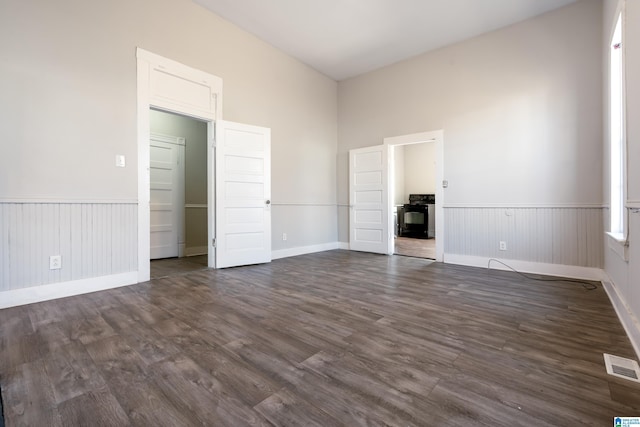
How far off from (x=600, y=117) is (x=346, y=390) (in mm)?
3957

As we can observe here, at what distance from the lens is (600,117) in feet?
10.2

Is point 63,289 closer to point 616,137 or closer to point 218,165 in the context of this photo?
point 218,165

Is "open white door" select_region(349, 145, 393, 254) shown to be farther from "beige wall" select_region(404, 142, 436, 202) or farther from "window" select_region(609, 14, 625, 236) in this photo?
"beige wall" select_region(404, 142, 436, 202)

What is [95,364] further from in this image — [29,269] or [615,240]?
[615,240]

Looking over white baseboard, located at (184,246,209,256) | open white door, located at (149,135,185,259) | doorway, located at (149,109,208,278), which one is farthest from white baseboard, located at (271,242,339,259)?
open white door, located at (149,135,185,259)

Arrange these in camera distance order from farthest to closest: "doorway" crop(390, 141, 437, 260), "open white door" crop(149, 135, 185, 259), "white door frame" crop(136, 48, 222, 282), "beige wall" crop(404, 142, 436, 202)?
"beige wall" crop(404, 142, 436, 202)
"doorway" crop(390, 141, 437, 260)
"open white door" crop(149, 135, 185, 259)
"white door frame" crop(136, 48, 222, 282)

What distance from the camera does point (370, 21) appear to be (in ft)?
12.0

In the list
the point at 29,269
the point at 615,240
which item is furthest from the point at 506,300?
the point at 29,269

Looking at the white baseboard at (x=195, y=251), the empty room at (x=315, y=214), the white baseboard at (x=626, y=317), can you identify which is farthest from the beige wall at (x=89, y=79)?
the white baseboard at (x=626, y=317)

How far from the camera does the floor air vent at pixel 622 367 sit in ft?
4.34

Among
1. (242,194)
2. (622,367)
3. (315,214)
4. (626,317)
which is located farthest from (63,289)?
(626,317)

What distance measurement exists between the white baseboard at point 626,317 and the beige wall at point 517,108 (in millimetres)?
1262

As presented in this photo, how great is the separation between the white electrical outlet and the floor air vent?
3894 millimetres

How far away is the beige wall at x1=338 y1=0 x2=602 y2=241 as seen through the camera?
3.20 meters
